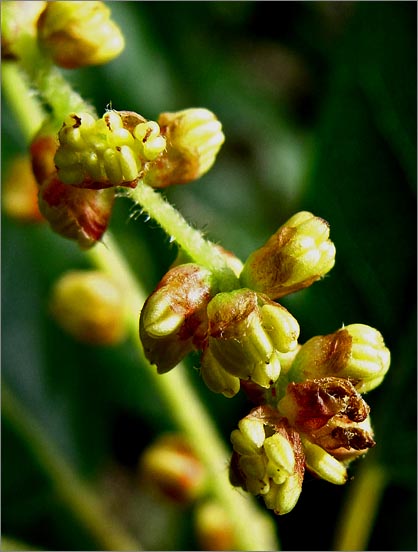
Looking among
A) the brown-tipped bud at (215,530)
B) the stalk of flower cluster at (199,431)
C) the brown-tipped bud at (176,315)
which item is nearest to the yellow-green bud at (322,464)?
the brown-tipped bud at (176,315)

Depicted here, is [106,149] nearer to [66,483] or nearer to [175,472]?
[175,472]

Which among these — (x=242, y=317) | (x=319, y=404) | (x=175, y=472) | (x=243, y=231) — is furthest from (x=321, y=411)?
(x=243, y=231)

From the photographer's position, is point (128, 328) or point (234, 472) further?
point (128, 328)

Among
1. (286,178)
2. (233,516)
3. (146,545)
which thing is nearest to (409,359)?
(233,516)

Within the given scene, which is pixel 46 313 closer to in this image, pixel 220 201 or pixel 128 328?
pixel 128 328

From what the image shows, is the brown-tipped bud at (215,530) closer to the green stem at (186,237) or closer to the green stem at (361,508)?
the green stem at (361,508)
